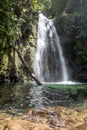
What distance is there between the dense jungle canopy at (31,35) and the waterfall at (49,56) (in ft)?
2.56

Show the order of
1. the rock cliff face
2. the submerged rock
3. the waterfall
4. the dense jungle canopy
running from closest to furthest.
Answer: the submerged rock < the dense jungle canopy < the waterfall < the rock cliff face

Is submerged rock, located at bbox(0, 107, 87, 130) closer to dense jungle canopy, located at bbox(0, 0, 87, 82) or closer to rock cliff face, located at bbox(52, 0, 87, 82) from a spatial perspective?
dense jungle canopy, located at bbox(0, 0, 87, 82)

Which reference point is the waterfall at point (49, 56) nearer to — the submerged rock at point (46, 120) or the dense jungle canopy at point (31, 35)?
the dense jungle canopy at point (31, 35)

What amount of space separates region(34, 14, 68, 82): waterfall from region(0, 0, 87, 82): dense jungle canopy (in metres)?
0.78

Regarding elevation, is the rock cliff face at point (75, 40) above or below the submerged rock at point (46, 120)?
above

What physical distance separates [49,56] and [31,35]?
3001mm

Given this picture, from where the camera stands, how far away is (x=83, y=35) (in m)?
22.0

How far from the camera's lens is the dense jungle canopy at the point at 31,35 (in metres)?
14.2

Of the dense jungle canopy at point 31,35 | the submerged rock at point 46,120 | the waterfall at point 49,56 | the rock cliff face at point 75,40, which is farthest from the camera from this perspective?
the rock cliff face at point 75,40

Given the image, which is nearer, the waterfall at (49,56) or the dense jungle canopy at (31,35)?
the dense jungle canopy at (31,35)

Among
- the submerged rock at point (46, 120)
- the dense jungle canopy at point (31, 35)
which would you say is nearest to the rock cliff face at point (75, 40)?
the dense jungle canopy at point (31, 35)

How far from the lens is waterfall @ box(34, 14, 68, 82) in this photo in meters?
21.3

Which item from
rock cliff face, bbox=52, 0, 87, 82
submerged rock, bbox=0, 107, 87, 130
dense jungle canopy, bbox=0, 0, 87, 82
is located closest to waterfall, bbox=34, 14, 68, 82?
rock cliff face, bbox=52, 0, 87, 82

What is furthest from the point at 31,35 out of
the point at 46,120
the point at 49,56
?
the point at 46,120
